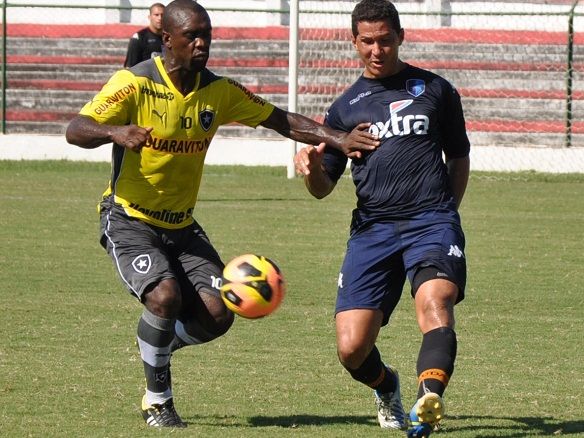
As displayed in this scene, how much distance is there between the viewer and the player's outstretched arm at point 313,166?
6.54 metres

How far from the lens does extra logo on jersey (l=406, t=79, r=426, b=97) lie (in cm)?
656

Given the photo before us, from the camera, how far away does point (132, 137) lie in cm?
612

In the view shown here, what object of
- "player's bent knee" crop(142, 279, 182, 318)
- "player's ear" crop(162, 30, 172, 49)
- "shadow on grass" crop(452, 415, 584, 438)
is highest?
"player's ear" crop(162, 30, 172, 49)

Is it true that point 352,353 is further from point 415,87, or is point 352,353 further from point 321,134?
point 415,87

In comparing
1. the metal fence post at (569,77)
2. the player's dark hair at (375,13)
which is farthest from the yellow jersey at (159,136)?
the metal fence post at (569,77)

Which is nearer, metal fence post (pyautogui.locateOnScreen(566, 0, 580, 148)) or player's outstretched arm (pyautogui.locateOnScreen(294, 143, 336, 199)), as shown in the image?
player's outstretched arm (pyautogui.locateOnScreen(294, 143, 336, 199))

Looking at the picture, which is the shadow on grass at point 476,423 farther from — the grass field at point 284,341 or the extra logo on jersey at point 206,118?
the extra logo on jersey at point 206,118

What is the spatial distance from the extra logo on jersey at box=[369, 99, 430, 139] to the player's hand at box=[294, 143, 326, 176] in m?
0.29

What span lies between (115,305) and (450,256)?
14.2ft

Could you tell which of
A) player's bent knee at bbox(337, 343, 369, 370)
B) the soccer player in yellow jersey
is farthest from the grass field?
the soccer player in yellow jersey

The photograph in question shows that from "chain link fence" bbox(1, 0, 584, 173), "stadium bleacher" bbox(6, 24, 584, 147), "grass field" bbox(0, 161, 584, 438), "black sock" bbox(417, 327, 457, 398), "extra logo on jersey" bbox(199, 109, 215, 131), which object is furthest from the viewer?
"stadium bleacher" bbox(6, 24, 584, 147)

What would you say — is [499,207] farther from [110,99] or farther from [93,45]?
[93,45]

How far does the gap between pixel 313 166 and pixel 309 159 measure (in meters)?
0.05

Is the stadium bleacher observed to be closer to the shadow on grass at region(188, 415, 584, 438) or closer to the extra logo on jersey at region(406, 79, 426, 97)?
the extra logo on jersey at region(406, 79, 426, 97)
